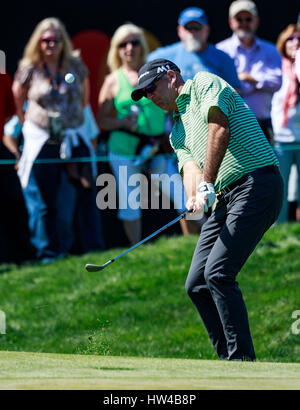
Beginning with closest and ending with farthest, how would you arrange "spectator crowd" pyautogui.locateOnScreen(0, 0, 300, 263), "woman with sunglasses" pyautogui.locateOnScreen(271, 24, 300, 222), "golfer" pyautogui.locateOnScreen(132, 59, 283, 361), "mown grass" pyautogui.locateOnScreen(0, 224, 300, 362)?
"golfer" pyautogui.locateOnScreen(132, 59, 283, 361) → "mown grass" pyautogui.locateOnScreen(0, 224, 300, 362) → "spectator crowd" pyautogui.locateOnScreen(0, 0, 300, 263) → "woman with sunglasses" pyautogui.locateOnScreen(271, 24, 300, 222)

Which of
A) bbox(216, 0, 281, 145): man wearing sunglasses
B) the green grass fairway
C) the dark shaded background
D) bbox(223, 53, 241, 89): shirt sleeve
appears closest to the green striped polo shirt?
the green grass fairway

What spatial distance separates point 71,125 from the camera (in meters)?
10.4

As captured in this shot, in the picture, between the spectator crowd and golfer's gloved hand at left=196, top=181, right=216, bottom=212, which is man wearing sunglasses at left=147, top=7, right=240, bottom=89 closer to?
the spectator crowd

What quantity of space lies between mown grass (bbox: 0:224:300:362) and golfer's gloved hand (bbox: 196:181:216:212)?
252 centimetres

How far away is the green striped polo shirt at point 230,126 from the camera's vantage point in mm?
6070

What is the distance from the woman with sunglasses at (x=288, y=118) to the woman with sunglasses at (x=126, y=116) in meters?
1.26

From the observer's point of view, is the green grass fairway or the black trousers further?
the black trousers

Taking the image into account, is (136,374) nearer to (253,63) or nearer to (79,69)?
(79,69)

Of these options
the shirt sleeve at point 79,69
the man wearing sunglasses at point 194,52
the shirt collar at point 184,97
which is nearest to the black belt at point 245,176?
the shirt collar at point 184,97

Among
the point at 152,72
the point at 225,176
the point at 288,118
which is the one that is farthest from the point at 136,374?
the point at 288,118

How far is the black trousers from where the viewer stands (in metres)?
6.11

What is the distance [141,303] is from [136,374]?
4.45 m
